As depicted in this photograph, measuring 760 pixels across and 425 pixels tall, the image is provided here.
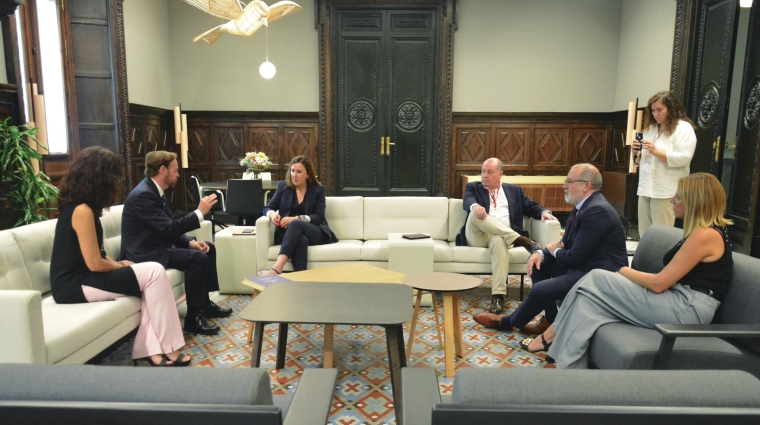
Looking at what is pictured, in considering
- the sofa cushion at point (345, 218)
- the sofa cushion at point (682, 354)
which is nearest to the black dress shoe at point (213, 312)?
the sofa cushion at point (345, 218)

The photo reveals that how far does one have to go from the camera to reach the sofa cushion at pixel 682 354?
2088mm

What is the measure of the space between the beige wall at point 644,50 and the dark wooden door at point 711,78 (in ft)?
1.99

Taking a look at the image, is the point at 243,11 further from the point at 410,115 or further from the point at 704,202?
the point at 704,202

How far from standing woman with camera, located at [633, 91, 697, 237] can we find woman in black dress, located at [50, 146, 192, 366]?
376 cm

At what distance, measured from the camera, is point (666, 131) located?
13.6ft

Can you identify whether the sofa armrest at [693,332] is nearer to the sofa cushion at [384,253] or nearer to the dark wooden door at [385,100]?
the sofa cushion at [384,253]

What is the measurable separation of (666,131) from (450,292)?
2539mm

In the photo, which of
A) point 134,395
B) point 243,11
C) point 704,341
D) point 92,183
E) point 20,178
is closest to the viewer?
point 134,395

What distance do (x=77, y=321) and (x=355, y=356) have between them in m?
1.48

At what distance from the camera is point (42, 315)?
2.26 m

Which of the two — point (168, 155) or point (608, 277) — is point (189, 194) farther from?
point (608, 277)

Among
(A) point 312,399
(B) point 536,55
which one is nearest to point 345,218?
(A) point 312,399

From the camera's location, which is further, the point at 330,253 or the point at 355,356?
the point at 330,253

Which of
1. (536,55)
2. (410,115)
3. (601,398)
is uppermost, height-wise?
(536,55)
